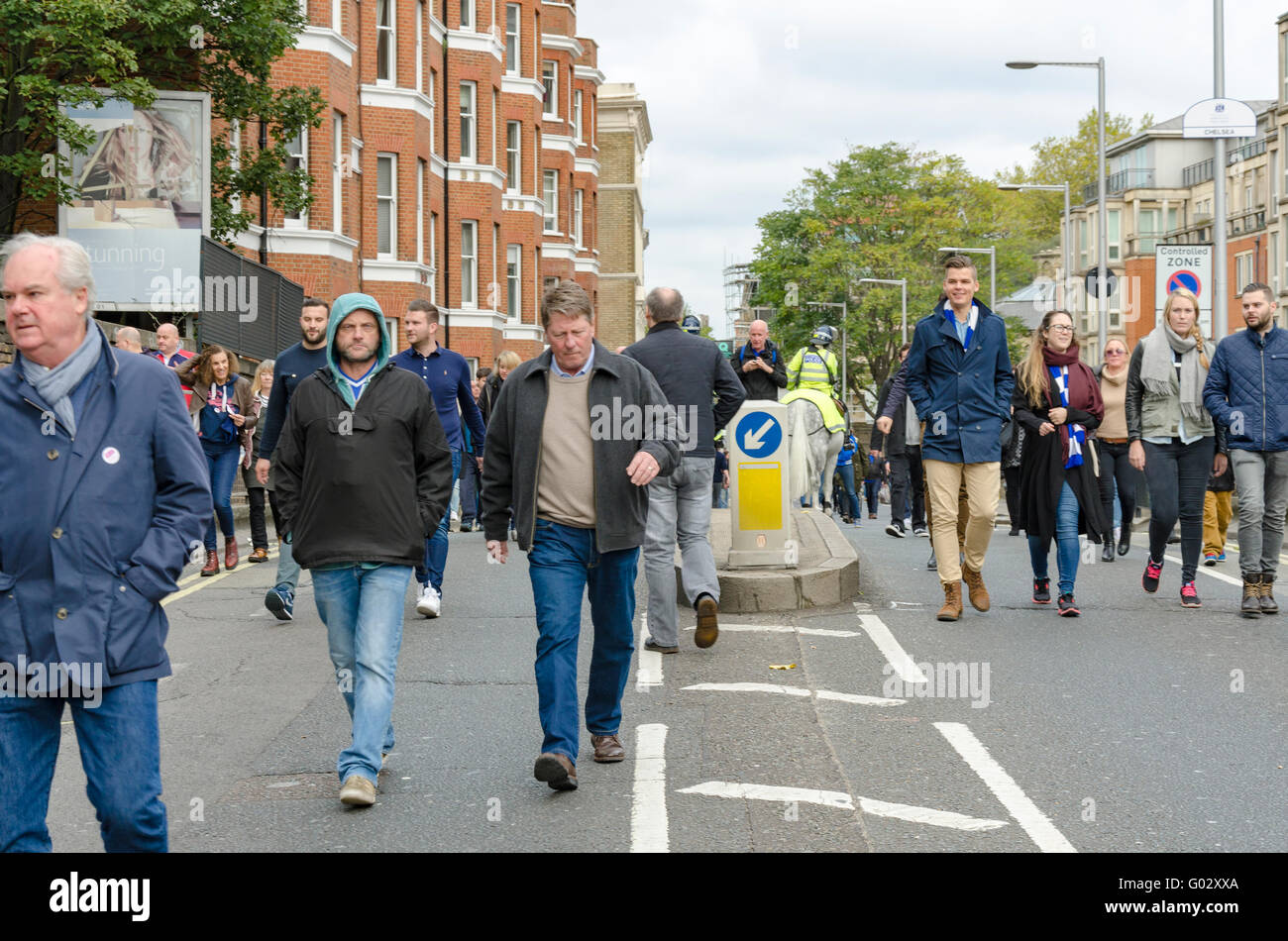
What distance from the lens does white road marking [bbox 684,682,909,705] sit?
785 centimetres

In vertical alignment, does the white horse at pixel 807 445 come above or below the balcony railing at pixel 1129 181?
below

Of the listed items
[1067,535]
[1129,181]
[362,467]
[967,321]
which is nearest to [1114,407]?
[1067,535]

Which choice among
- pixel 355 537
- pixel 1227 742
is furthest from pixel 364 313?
pixel 1227 742

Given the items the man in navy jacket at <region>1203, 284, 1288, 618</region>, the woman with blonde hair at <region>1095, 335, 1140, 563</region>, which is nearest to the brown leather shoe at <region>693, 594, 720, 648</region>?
the man in navy jacket at <region>1203, 284, 1288, 618</region>

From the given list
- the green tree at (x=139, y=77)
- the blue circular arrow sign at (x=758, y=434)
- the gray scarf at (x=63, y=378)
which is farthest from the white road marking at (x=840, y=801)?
the green tree at (x=139, y=77)

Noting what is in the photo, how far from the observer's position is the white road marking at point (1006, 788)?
5270 millimetres

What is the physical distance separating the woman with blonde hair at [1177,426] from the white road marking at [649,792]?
5586 mm

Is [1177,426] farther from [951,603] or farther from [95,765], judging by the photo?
[95,765]

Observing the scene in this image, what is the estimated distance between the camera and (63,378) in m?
3.96

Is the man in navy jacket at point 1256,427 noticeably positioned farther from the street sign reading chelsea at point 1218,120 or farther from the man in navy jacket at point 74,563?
the street sign reading chelsea at point 1218,120

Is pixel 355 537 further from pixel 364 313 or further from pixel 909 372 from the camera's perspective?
pixel 909 372

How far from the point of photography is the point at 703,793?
5938 mm

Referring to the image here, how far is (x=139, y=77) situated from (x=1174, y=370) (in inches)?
572
